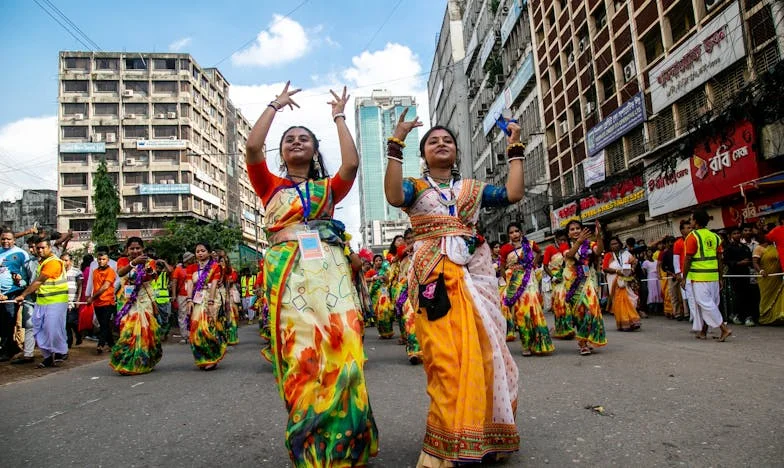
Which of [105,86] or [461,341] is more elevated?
[105,86]

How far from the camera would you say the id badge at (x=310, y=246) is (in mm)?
2912

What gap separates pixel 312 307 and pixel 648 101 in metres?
22.0

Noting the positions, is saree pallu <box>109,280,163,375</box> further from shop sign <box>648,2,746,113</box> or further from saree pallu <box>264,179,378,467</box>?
shop sign <box>648,2,746,113</box>

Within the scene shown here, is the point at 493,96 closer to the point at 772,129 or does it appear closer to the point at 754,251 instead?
the point at 772,129

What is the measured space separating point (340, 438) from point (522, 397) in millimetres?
2559

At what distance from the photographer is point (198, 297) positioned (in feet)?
26.3

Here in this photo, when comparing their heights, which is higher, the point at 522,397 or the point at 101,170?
the point at 101,170

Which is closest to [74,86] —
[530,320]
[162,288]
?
[162,288]

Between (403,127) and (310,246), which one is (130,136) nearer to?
(403,127)

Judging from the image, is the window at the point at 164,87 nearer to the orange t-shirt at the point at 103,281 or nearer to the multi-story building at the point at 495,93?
the multi-story building at the point at 495,93

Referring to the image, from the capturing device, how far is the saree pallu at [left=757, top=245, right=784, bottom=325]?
1048cm

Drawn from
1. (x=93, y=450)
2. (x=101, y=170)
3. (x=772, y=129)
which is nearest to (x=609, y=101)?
(x=772, y=129)

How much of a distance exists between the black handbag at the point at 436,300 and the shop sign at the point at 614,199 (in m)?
20.9

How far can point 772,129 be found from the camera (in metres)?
14.4
